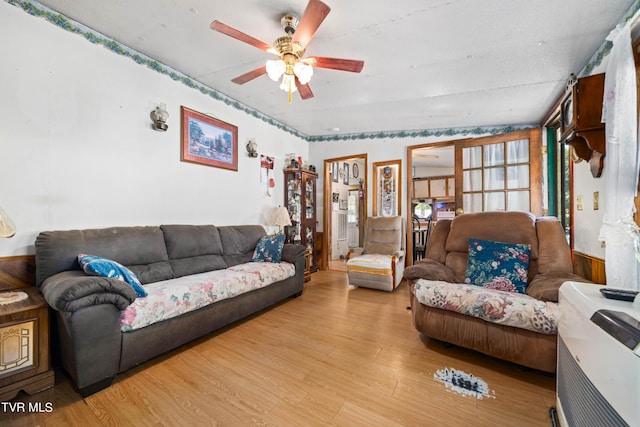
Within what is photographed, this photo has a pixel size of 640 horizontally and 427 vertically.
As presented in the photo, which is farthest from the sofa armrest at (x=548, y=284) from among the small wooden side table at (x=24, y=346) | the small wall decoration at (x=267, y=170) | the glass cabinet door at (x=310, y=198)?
the small wall decoration at (x=267, y=170)

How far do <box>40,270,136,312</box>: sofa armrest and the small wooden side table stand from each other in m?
0.12

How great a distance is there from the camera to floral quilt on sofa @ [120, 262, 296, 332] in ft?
5.66

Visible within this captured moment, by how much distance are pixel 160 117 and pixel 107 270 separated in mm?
1633

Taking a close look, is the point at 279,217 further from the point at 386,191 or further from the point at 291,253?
the point at 386,191

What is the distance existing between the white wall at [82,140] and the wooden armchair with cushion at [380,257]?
2.19 meters

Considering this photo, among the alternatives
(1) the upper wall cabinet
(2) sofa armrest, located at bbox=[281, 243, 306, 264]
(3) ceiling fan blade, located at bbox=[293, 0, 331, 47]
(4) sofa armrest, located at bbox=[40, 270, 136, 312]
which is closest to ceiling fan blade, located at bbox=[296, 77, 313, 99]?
(3) ceiling fan blade, located at bbox=[293, 0, 331, 47]

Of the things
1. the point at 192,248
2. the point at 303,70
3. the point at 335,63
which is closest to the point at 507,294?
the point at 335,63

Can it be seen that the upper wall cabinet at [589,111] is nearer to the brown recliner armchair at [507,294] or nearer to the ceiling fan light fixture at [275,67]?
the brown recliner armchair at [507,294]

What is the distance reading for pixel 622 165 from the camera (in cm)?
153

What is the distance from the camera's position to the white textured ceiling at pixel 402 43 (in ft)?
6.08

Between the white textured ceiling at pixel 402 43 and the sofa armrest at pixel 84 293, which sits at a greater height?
the white textured ceiling at pixel 402 43

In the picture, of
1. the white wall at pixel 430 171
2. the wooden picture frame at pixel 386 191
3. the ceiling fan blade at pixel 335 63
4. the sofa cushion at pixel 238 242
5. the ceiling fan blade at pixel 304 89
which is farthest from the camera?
the white wall at pixel 430 171

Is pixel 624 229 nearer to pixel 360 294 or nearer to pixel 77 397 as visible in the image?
pixel 360 294

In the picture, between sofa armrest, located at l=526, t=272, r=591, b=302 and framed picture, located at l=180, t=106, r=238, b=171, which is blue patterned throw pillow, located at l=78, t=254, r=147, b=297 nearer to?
framed picture, located at l=180, t=106, r=238, b=171
